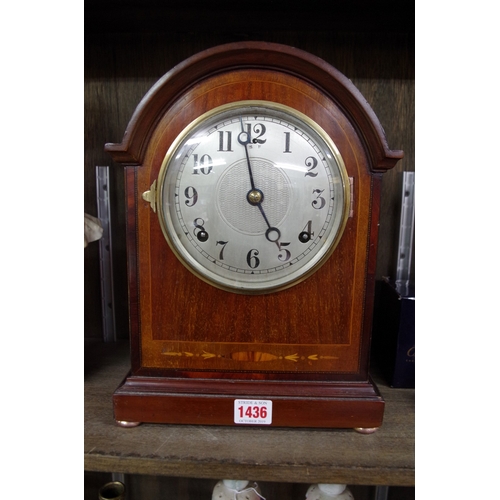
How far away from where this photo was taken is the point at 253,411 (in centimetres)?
68

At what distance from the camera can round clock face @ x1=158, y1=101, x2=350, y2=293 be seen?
2.11 feet

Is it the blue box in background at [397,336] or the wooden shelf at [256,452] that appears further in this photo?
the blue box in background at [397,336]

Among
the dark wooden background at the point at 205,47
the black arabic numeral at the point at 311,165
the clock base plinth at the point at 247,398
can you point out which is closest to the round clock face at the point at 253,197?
the black arabic numeral at the point at 311,165

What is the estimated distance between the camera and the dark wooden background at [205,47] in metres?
0.85

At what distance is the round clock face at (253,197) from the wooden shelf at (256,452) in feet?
0.83

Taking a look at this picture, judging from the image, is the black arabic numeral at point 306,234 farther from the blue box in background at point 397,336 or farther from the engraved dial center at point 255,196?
the blue box in background at point 397,336

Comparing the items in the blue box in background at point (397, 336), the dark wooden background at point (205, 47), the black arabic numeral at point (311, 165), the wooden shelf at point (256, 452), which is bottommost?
the wooden shelf at point (256, 452)

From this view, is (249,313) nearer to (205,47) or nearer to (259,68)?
(259,68)

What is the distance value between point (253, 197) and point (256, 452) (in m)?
0.41

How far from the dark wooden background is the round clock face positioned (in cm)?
35

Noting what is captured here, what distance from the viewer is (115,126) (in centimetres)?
98

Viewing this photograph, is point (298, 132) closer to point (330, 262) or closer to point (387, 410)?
point (330, 262)

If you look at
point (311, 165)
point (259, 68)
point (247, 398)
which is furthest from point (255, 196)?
point (247, 398)

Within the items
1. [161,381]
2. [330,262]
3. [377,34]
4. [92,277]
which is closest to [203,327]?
[161,381]
